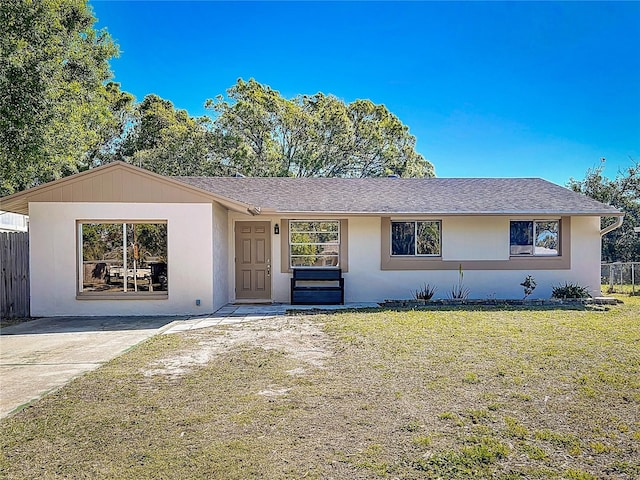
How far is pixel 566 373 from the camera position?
540 cm

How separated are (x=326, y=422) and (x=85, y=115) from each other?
50.6ft

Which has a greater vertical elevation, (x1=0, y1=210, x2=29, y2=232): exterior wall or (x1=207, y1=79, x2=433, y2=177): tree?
(x1=207, y1=79, x2=433, y2=177): tree

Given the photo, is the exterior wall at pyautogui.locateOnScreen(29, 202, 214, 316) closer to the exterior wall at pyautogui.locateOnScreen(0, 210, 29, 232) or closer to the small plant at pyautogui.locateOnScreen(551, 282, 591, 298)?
the exterior wall at pyautogui.locateOnScreen(0, 210, 29, 232)

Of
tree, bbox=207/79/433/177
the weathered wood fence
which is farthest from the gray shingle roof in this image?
tree, bbox=207/79/433/177

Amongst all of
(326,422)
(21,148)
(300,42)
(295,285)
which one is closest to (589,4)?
(300,42)

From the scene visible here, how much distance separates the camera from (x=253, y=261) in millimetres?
12711

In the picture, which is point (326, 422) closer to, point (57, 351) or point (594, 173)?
point (57, 351)

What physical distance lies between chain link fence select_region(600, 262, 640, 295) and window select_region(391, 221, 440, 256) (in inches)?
271

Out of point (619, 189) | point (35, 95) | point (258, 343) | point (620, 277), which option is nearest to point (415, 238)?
point (258, 343)

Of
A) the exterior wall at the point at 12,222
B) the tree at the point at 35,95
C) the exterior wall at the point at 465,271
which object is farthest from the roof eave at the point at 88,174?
the exterior wall at the point at 12,222

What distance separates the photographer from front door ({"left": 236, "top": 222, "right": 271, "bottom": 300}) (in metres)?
12.6

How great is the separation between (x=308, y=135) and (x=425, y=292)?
51.9 feet

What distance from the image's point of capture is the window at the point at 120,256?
401 inches

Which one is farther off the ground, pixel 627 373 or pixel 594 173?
pixel 594 173
